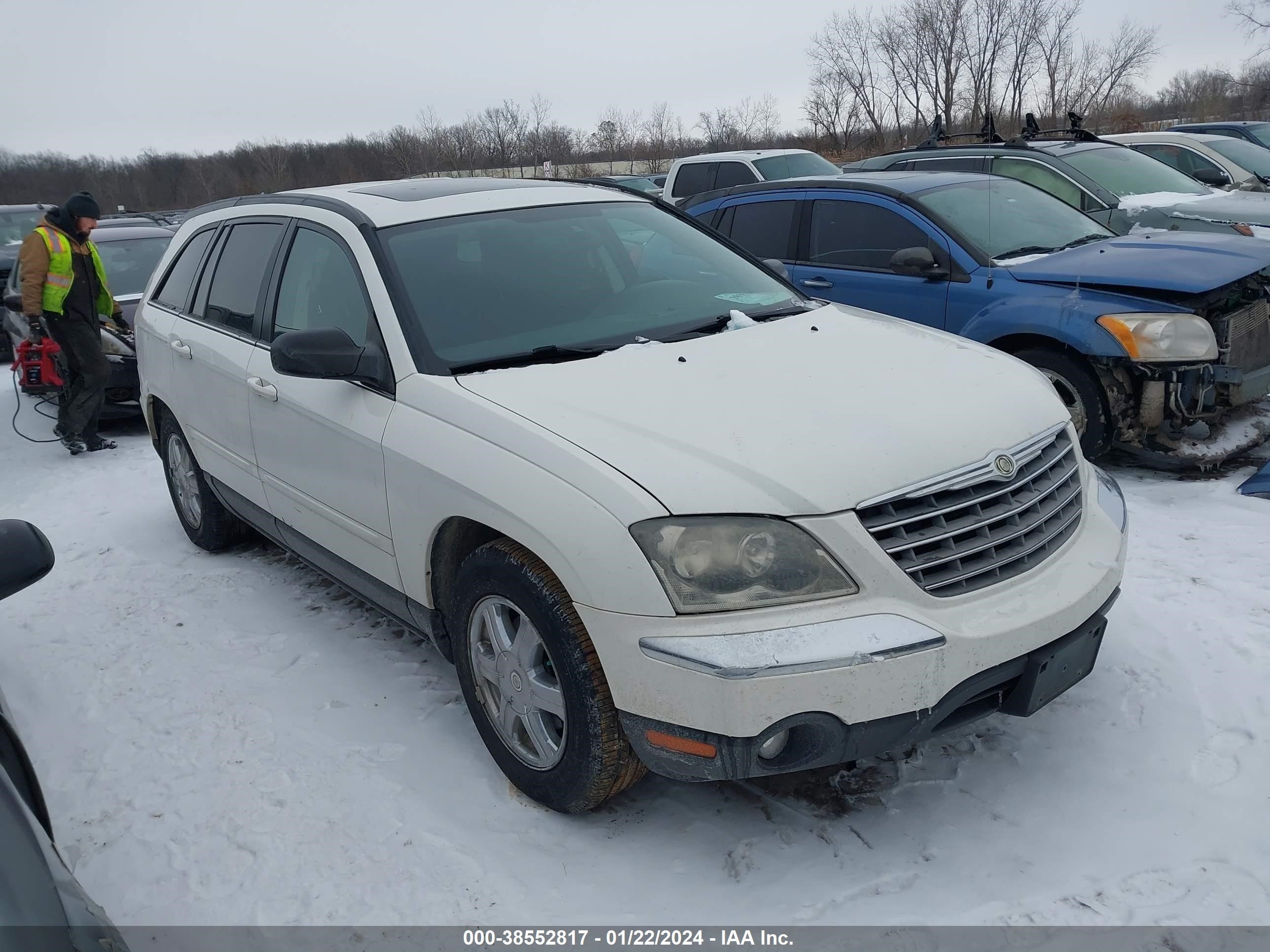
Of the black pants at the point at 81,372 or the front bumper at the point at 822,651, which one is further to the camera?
the black pants at the point at 81,372

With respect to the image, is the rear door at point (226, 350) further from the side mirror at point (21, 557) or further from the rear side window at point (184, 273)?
the side mirror at point (21, 557)

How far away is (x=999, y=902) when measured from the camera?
252 cm

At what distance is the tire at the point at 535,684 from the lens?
8.64ft

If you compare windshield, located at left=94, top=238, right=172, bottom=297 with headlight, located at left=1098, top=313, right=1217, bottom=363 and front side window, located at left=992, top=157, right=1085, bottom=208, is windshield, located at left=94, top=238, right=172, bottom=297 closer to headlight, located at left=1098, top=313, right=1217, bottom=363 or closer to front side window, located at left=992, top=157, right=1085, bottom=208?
front side window, located at left=992, top=157, right=1085, bottom=208

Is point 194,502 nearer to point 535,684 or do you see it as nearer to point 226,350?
point 226,350

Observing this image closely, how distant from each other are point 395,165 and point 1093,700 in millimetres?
32313

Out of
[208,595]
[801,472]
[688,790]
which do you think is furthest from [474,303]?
[208,595]

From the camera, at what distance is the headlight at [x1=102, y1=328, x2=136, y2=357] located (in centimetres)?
838

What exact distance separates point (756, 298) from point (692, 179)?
999 cm

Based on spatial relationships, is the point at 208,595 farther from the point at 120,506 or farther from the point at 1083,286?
the point at 1083,286

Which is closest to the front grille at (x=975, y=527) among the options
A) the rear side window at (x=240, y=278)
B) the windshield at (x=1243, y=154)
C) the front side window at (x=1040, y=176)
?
the rear side window at (x=240, y=278)

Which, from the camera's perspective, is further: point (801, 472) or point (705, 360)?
point (705, 360)

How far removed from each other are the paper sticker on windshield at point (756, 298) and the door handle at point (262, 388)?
1.76 m

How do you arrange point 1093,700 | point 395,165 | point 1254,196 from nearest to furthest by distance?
point 1093,700 → point 1254,196 → point 395,165
